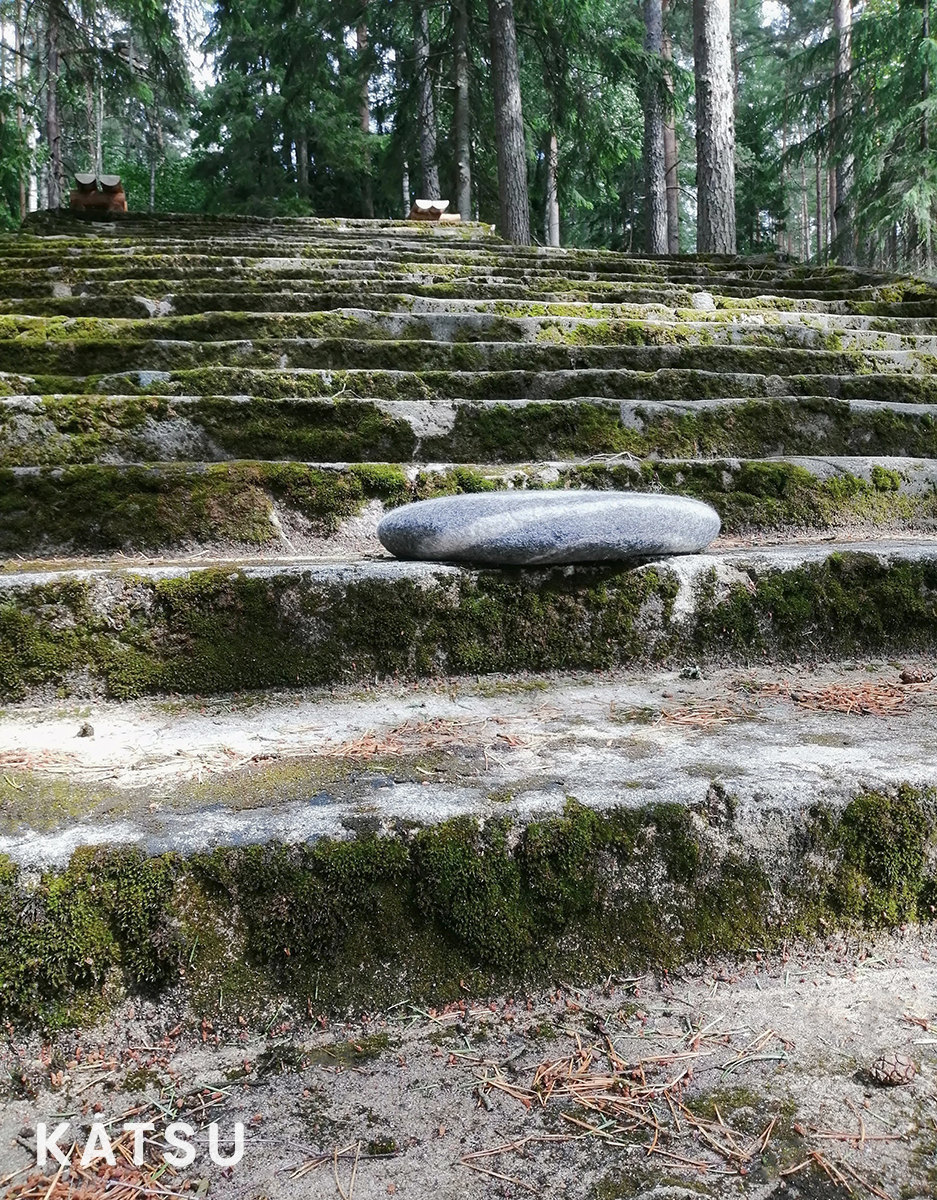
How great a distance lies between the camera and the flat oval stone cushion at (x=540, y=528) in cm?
218

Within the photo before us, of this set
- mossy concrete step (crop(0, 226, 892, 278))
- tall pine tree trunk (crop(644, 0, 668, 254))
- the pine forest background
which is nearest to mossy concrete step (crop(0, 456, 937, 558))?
mossy concrete step (crop(0, 226, 892, 278))

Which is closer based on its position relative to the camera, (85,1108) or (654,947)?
(85,1108)

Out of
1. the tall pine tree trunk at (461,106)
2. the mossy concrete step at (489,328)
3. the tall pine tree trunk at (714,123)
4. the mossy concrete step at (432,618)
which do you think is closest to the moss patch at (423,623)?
the mossy concrete step at (432,618)

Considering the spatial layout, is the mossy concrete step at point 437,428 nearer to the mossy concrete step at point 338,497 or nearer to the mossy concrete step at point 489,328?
the mossy concrete step at point 338,497

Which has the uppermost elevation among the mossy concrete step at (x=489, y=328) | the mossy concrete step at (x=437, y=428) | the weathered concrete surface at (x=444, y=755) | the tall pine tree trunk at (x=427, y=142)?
the tall pine tree trunk at (x=427, y=142)

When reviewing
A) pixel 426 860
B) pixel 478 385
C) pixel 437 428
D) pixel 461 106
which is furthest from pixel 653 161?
pixel 426 860

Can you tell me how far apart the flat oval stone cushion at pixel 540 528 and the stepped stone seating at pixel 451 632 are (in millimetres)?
69

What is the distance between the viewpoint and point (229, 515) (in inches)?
101

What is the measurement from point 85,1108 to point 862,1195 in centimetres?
102

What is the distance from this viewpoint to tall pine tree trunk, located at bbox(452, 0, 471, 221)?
38.3ft

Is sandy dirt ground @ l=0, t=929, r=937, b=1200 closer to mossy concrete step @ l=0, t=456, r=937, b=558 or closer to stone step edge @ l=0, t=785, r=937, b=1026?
stone step edge @ l=0, t=785, r=937, b=1026

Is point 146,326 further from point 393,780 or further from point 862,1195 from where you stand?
point 862,1195

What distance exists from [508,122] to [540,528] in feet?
32.5

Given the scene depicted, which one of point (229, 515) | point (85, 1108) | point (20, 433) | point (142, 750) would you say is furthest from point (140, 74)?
point (85, 1108)
